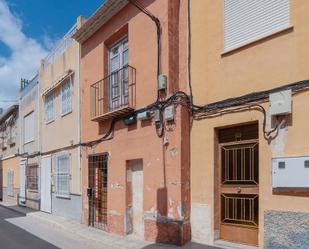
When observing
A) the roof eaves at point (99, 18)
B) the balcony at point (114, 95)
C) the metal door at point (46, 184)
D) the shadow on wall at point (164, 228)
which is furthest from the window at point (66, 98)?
the shadow on wall at point (164, 228)

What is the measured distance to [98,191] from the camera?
12094 millimetres

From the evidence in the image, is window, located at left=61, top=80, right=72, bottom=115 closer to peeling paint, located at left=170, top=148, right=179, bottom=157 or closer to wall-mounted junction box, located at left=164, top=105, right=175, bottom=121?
wall-mounted junction box, located at left=164, top=105, right=175, bottom=121

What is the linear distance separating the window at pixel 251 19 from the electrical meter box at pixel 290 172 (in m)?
2.27

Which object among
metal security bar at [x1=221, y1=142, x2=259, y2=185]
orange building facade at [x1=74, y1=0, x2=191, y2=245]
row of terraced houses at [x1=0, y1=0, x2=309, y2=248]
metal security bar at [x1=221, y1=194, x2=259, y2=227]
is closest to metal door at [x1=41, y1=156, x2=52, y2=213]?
row of terraced houses at [x1=0, y1=0, x2=309, y2=248]

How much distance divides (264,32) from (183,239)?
4350 mm

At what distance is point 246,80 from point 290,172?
1934 millimetres

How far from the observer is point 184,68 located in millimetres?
8656

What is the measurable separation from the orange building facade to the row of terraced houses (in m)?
0.04

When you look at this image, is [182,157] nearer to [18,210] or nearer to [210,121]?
[210,121]

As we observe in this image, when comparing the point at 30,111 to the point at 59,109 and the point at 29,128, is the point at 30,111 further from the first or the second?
the point at 59,109

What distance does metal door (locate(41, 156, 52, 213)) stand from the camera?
16453mm

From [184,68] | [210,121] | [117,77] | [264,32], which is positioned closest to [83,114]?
[117,77]

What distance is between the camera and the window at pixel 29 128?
790 inches

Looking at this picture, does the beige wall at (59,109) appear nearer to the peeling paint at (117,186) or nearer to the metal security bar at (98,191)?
the metal security bar at (98,191)
